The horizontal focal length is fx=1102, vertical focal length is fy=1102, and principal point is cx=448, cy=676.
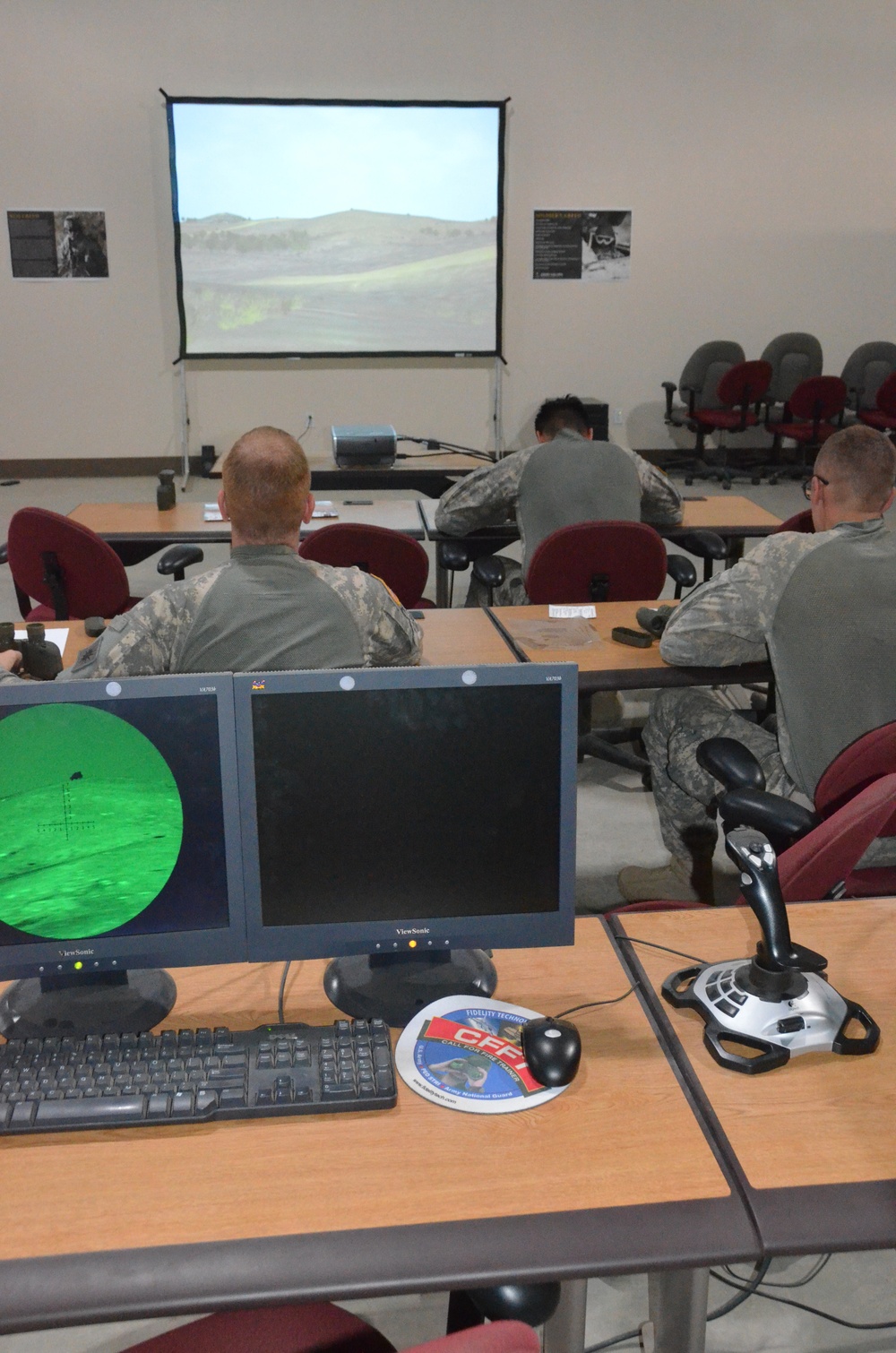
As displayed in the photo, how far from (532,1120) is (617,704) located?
3245 millimetres

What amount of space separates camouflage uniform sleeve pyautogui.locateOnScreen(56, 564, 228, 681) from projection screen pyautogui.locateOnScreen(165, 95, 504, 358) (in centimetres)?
615

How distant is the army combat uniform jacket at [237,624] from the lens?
7.02 feet

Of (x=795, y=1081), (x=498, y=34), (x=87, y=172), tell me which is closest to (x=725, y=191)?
(x=498, y=34)

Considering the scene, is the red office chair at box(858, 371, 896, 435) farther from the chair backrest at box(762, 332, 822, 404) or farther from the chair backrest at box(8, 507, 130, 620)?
the chair backrest at box(8, 507, 130, 620)

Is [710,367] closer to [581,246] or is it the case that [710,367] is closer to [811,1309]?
[581,246]

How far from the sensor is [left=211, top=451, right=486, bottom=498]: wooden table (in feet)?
15.6

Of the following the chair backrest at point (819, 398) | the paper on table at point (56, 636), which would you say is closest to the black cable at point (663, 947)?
the paper on table at point (56, 636)

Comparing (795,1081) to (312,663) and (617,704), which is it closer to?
(312,663)

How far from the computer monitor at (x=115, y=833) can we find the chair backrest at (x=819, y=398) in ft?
23.9

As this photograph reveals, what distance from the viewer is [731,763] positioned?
79.5 inches

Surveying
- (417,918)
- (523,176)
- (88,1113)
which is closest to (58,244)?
(523,176)

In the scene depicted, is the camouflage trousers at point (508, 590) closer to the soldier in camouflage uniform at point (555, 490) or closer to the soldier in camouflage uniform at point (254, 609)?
the soldier in camouflage uniform at point (555, 490)

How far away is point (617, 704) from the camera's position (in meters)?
4.34

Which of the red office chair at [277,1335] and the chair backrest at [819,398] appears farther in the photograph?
the chair backrest at [819,398]
